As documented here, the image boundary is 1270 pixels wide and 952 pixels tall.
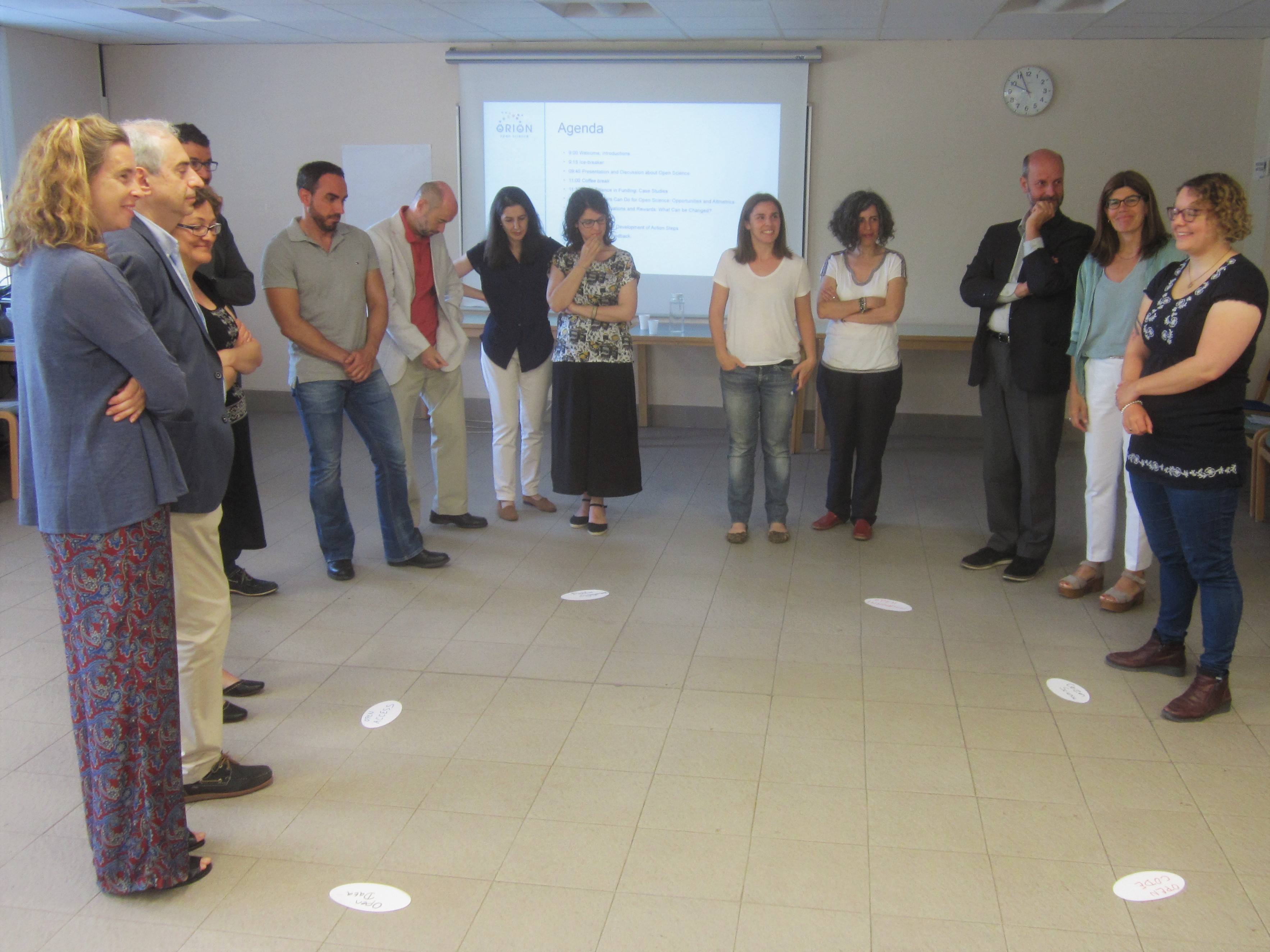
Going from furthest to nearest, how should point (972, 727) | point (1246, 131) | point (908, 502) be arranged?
1. point (1246, 131)
2. point (908, 502)
3. point (972, 727)

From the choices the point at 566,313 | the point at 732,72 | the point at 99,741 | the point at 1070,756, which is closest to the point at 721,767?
the point at 1070,756

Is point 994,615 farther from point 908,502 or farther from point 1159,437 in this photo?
point 908,502

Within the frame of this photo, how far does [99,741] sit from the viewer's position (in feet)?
6.37

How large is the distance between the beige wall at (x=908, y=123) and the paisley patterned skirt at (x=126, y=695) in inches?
210

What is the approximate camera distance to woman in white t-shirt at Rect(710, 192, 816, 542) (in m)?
4.18

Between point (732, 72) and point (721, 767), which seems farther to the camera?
point (732, 72)

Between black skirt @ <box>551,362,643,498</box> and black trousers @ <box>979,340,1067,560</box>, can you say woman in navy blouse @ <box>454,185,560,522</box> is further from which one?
black trousers @ <box>979,340,1067,560</box>

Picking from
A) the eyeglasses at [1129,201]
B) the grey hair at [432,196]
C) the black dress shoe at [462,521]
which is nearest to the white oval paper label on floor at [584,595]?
the black dress shoe at [462,521]

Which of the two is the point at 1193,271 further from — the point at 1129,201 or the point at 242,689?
the point at 242,689

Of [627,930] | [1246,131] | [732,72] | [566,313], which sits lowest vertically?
[627,930]

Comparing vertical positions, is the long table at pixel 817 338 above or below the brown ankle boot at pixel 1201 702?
above

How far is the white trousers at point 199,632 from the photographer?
2.24m

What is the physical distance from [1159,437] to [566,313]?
2.45 m

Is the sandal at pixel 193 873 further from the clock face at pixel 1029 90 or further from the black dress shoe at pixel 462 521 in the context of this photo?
the clock face at pixel 1029 90
